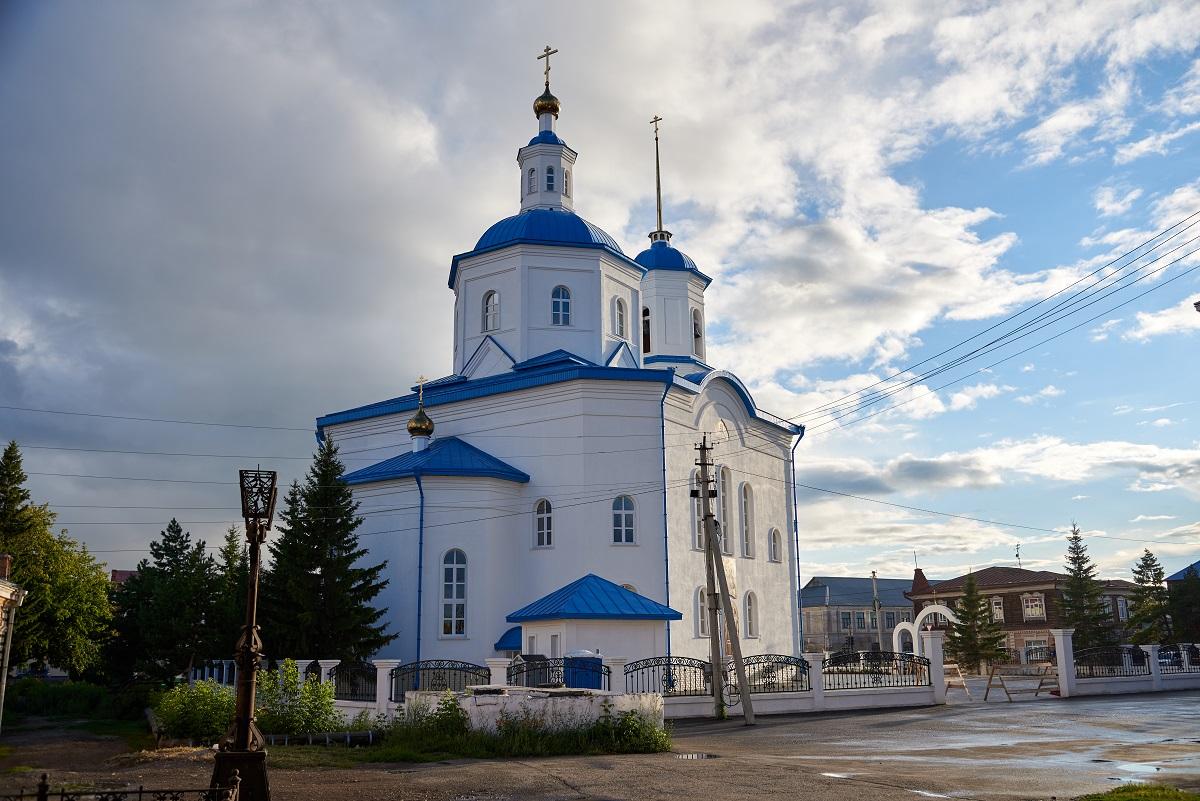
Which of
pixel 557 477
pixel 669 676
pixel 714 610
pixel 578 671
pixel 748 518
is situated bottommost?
pixel 669 676

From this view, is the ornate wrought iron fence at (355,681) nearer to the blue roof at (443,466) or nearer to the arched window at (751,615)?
the blue roof at (443,466)

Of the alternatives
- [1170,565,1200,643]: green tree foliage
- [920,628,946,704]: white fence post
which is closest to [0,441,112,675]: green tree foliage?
[920,628,946,704]: white fence post

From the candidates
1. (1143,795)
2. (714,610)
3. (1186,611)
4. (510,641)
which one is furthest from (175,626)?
(1186,611)

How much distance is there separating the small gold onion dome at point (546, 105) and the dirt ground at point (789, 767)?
19826mm

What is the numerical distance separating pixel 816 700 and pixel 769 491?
9399mm

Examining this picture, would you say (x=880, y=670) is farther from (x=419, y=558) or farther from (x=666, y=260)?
(x=666, y=260)

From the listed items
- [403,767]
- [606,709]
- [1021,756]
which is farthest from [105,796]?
[1021,756]

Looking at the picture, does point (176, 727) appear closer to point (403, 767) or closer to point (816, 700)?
point (403, 767)

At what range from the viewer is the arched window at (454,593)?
22812 mm

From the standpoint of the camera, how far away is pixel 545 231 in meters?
27.5

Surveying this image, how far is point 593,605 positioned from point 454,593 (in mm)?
4276

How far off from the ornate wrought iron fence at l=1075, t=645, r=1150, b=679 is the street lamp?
22.6 meters

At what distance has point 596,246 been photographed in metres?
27.3

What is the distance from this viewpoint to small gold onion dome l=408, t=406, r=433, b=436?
25.0 m
